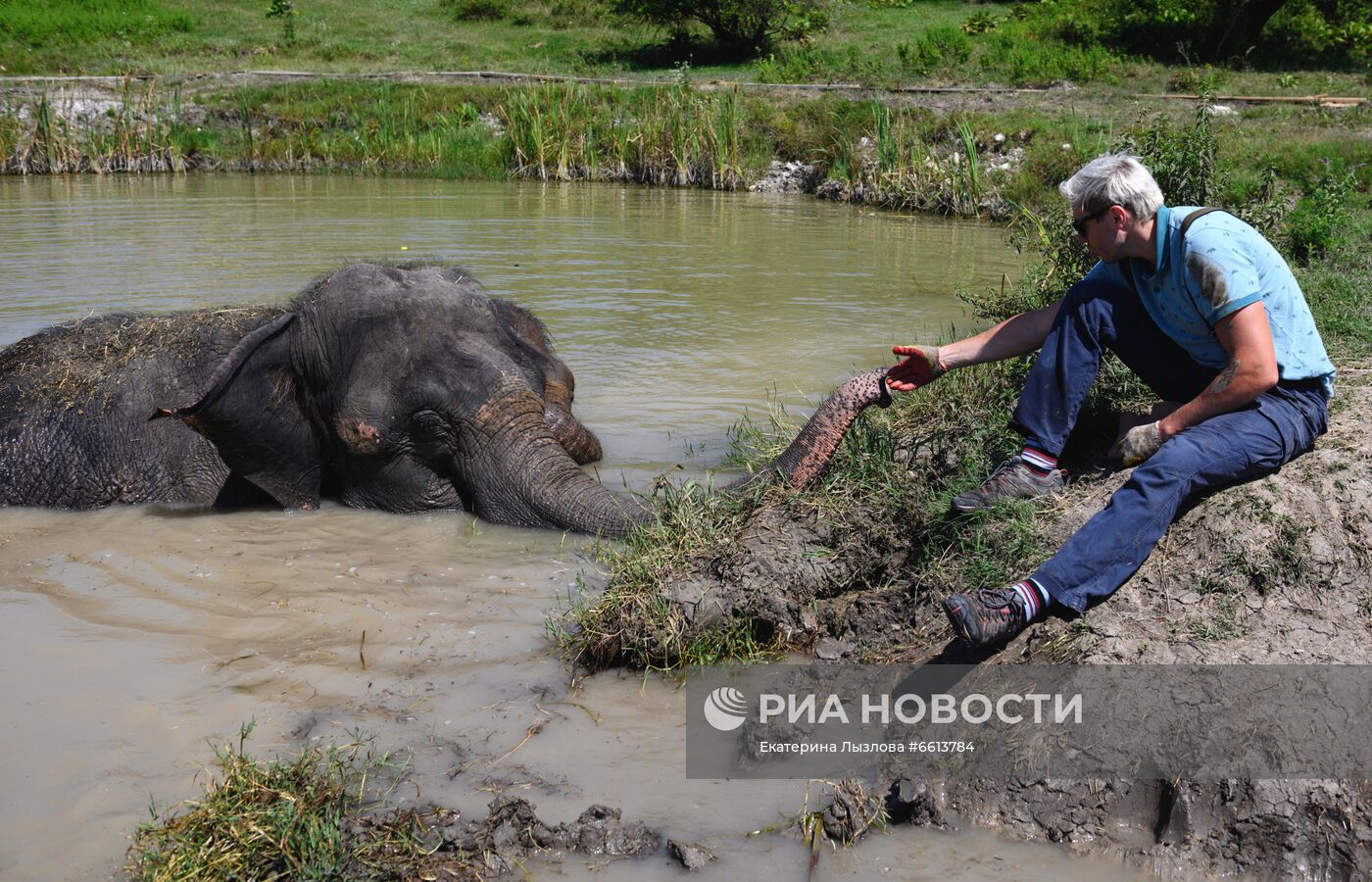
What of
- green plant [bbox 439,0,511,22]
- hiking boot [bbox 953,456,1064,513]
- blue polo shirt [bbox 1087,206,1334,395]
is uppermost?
green plant [bbox 439,0,511,22]

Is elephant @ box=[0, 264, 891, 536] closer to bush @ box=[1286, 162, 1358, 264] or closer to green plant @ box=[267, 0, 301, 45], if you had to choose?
bush @ box=[1286, 162, 1358, 264]

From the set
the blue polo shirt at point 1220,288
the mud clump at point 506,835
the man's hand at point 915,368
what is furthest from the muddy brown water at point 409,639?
the blue polo shirt at point 1220,288

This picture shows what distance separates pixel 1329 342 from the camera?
21.8 ft

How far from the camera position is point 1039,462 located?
194 inches

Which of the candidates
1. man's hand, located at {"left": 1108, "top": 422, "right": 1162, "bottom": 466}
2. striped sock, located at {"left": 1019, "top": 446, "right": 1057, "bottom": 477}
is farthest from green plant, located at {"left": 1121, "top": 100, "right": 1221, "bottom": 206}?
man's hand, located at {"left": 1108, "top": 422, "right": 1162, "bottom": 466}

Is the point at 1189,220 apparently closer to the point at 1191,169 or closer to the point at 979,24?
the point at 1191,169

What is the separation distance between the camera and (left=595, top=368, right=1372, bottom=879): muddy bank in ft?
11.3

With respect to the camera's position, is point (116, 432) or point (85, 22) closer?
point (116, 432)

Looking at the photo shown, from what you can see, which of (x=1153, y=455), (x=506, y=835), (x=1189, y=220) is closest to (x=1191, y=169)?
(x=1189, y=220)

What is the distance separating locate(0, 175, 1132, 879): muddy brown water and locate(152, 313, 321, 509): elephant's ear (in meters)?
0.23

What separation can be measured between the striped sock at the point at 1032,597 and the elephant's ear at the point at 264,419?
13.6 ft

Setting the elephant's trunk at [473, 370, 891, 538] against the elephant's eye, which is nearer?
the elephant's trunk at [473, 370, 891, 538]

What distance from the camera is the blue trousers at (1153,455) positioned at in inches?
164
